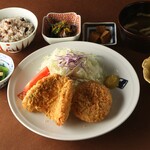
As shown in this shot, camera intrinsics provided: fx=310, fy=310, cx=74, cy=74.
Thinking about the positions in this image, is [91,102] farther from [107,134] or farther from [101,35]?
[101,35]

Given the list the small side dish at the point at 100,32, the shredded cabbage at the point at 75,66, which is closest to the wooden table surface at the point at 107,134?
the small side dish at the point at 100,32

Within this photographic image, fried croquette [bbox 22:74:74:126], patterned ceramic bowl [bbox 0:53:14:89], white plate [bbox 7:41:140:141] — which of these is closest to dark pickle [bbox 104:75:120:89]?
white plate [bbox 7:41:140:141]

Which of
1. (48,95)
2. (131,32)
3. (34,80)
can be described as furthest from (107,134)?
(131,32)

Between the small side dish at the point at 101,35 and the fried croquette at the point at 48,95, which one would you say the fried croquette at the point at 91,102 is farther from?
the small side dish at the point at 101,35

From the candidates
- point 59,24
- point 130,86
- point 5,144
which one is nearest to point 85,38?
point 59,24

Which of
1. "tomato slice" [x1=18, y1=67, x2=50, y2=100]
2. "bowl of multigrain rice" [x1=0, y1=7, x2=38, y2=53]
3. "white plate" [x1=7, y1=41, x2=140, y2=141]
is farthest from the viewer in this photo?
"bowl of multigrain rice" [x1=0, y1=7, x2=38, y2=53]

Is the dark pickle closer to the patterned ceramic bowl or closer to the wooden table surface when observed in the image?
the wooden table surface

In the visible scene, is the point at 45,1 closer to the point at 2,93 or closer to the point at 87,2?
the point at 87,2
